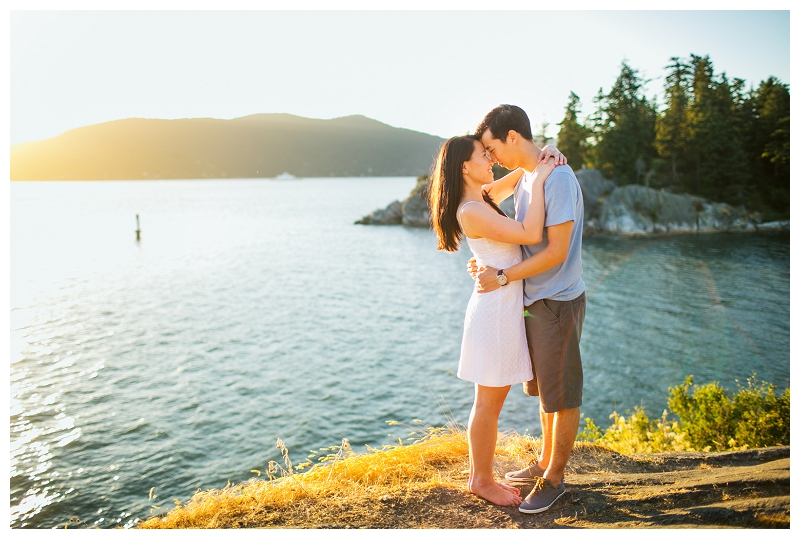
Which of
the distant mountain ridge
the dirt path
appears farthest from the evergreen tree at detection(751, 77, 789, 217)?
the distant mountain ridge

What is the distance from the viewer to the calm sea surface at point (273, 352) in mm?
11883

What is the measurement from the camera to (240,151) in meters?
161

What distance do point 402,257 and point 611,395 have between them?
28.7 metres

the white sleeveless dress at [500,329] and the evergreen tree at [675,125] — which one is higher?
the evergreen tree at [675,125]

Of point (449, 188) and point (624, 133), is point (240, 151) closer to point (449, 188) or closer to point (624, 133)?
point (624, 133)

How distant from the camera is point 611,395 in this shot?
50.8 ft

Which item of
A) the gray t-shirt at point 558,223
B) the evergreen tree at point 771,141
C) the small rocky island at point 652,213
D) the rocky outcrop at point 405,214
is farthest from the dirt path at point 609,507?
the rocky outcrop at point 405,214

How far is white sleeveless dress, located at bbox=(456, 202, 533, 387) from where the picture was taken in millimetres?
3498

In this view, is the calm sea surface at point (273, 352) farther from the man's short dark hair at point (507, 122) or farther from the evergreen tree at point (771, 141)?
the evergreen tree at point (771, 141)

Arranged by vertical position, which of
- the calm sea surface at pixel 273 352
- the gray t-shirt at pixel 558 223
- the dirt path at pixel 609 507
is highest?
the gray t-shirt at pixel 558 223

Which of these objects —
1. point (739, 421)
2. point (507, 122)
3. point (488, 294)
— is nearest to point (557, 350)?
point (488, 294)

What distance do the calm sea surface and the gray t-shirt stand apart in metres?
7.50

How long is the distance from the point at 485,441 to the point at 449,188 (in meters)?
1.72
